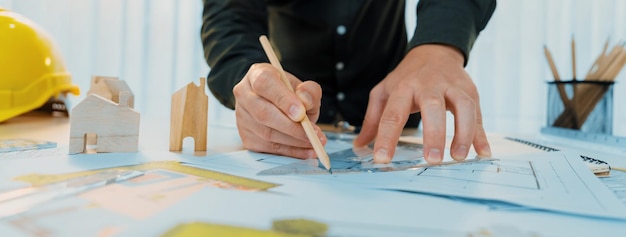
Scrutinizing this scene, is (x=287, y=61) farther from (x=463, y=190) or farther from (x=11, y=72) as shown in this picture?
(x=463, y=190)

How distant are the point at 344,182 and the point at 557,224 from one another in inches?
5.5

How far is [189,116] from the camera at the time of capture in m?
0.47

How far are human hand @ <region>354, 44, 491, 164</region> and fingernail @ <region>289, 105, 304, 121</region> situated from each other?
9cm

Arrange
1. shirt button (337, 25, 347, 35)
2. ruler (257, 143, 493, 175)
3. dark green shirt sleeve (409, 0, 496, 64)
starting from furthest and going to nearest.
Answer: shirt button (337, 25, 347, 35) < dark green shirt sleeve (409, 0, 496, 64) < ruler (257, 143, 493, 175)

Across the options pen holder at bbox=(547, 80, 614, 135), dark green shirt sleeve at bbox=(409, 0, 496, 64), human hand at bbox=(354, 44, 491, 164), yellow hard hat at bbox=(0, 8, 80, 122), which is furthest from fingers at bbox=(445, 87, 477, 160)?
yellow hard hat at bbox=(0, 8, 80, 122)

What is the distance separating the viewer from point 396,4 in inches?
36.6

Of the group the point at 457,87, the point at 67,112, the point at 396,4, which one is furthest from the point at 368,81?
the point at 67,112

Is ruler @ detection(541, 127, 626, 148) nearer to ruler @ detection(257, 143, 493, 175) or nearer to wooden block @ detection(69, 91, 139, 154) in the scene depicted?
ruler @ detection(257, 143, 493, 175)

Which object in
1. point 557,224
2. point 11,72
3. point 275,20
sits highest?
point 275,20

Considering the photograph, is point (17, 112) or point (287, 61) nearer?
point (17, 112)

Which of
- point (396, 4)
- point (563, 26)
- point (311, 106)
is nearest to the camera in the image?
point (311, 106)

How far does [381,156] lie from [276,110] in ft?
0.40

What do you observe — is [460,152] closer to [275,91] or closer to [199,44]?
[275,91]

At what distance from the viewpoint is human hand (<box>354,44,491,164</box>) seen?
428 mm
